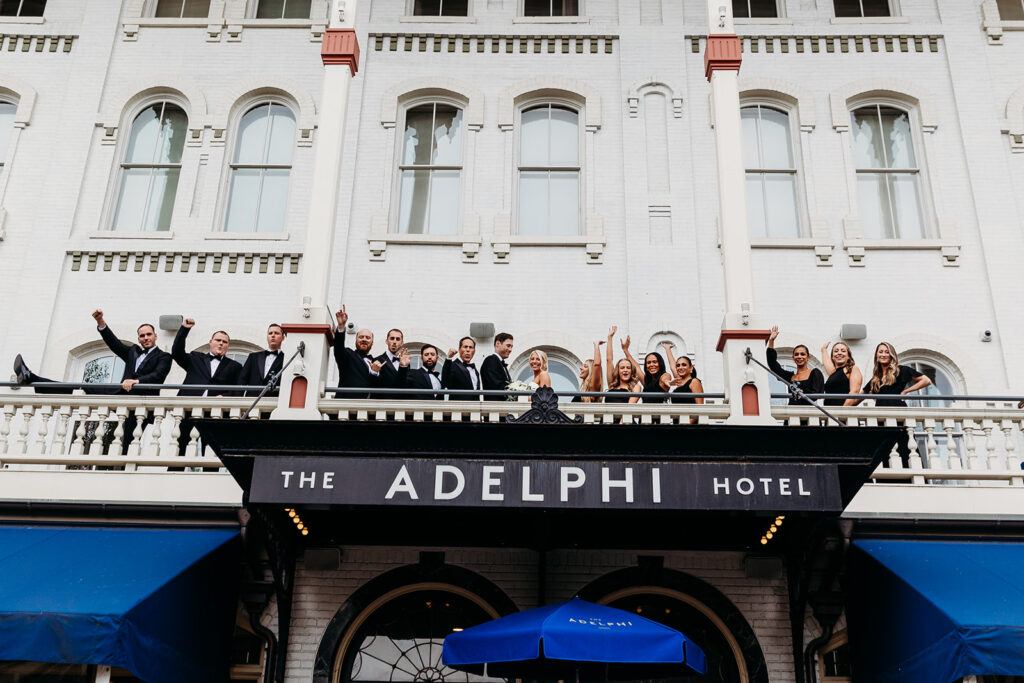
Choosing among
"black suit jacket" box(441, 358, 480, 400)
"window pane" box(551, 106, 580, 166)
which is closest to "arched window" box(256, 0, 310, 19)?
"window pane" box(551, 106, 580, 166)

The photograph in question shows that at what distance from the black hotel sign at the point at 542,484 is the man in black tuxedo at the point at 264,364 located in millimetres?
2260

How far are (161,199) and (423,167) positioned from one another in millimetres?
3714

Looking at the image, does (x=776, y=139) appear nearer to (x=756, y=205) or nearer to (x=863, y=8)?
(x=756, y=205)

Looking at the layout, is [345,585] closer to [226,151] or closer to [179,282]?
[179,282]

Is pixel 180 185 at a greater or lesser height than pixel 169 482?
greater

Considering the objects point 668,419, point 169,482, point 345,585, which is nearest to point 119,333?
point 169,482

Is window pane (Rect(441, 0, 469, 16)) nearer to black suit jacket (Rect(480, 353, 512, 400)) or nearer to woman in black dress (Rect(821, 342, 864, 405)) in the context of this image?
black suit jacket (Rect(480, 353, 512, 400))

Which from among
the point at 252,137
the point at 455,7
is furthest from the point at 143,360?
the point at 455,7

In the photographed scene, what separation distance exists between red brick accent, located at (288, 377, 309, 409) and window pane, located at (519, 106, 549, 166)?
19.3 feet

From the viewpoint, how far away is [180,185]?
47.8ft

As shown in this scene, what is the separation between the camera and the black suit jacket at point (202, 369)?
37.1ft

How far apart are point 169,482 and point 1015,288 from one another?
10669 millimetres

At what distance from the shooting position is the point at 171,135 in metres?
15.2

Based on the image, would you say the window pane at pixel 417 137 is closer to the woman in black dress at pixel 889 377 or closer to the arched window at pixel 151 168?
the arched window at pixel 151 168
